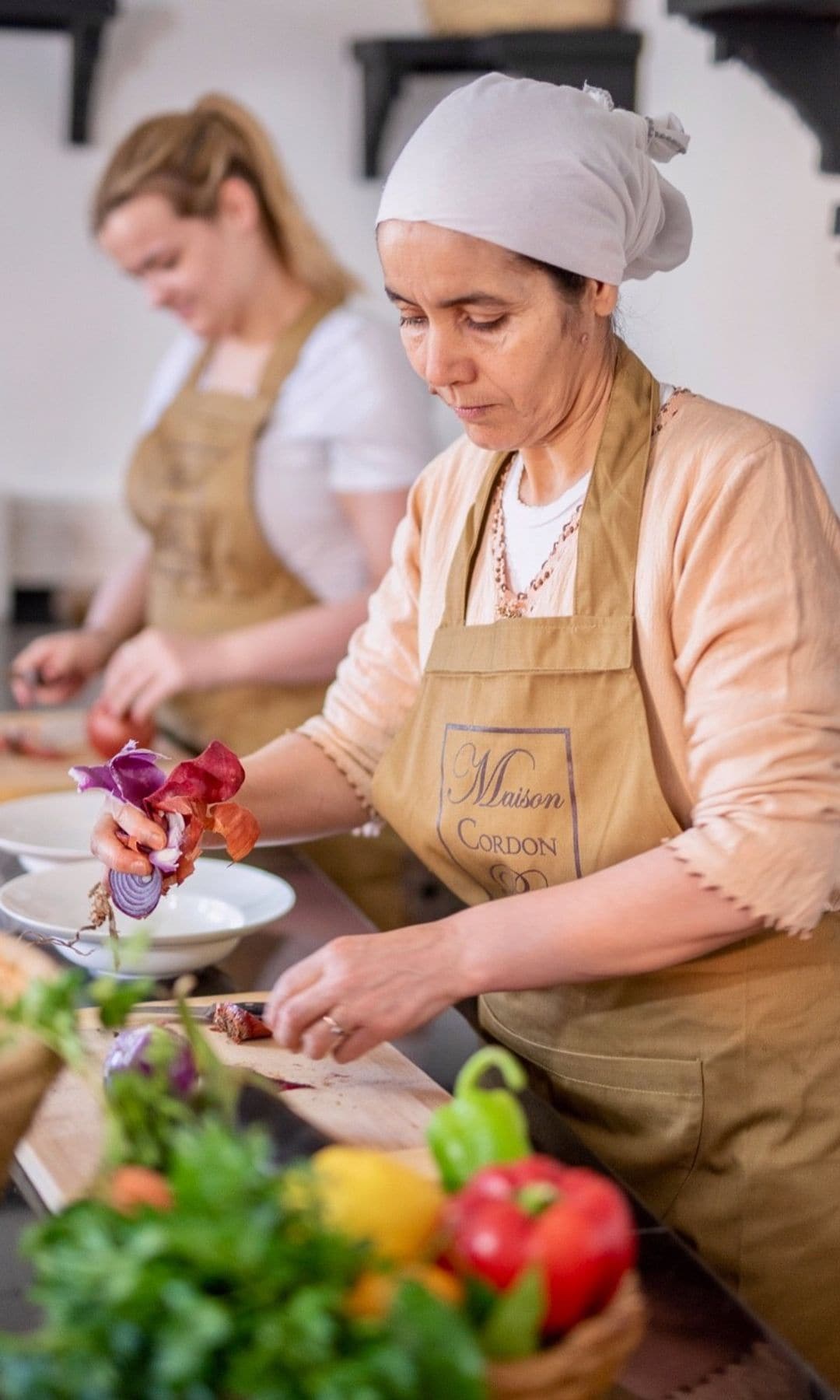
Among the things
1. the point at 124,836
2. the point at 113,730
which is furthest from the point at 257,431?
the point at 124,836

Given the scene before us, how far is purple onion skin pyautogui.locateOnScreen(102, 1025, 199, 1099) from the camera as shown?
877 millimetres

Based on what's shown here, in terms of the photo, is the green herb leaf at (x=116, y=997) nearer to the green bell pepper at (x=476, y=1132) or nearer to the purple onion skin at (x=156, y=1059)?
the purple onion skin at (x=156, y=1059)

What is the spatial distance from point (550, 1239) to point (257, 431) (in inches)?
74.5

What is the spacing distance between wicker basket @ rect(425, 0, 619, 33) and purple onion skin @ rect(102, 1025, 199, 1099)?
1.57 meters

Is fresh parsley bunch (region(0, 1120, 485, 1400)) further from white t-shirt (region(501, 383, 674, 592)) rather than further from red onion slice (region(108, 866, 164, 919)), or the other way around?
white t-shirt (region(501, 383, 674, 592))

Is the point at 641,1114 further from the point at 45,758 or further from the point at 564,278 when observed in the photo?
the point at 45,758

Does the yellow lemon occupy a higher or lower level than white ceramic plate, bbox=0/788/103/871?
higher

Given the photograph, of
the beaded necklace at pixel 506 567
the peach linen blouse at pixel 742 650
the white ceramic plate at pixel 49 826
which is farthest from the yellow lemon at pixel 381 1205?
the white ceramic plate at pixel 49 826

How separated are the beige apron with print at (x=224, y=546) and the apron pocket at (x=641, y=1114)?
113 centimetres

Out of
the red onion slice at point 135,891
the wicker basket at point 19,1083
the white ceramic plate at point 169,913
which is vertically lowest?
the white ceramic plate at point 169,913

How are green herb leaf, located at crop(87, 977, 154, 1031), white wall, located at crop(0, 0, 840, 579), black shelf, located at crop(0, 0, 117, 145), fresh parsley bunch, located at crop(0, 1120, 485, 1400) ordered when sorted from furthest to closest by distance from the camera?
1. white wall, located at crop(0, 0, 840, 579)
2. black shelf, located at crop(0, 0, 117, 145)
3. green herb leaf, located at crop(87, 977, 154, 1031)
4. fresh parsley bunch, located at crop(0, 1120, 485, 1400)

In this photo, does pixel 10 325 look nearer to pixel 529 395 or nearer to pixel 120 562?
pixel 120 562

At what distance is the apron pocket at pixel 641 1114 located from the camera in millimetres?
1421

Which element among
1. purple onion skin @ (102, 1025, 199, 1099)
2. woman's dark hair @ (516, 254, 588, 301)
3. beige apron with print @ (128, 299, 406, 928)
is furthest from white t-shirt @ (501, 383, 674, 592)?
beige apron with print @ (128, 299, 406, 928)
